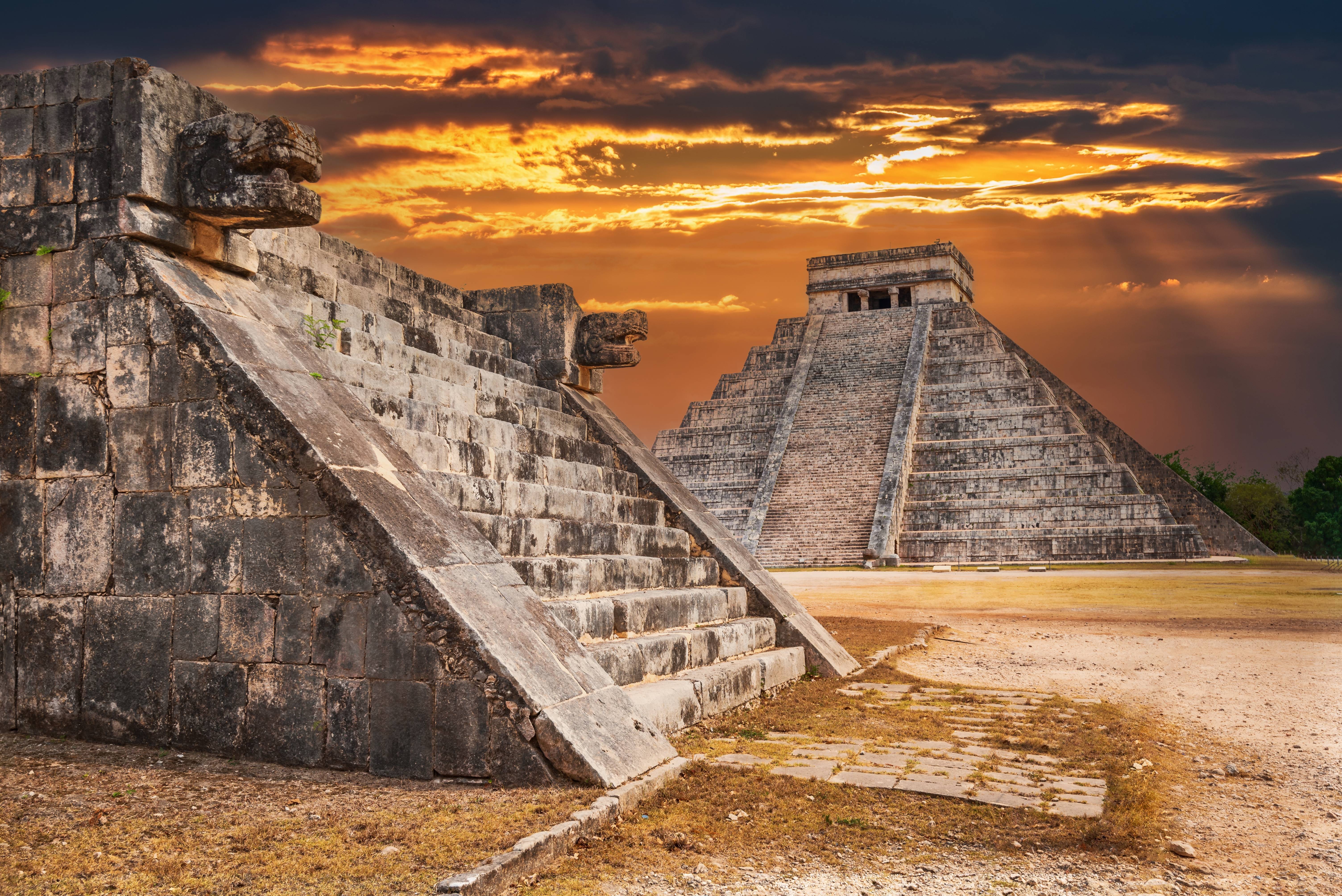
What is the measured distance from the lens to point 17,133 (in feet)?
18.1

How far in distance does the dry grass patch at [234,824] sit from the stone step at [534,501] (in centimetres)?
169

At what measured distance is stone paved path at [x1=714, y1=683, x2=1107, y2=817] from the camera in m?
4.80

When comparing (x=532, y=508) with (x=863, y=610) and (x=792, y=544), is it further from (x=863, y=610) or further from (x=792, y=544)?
(x=792, y=544)

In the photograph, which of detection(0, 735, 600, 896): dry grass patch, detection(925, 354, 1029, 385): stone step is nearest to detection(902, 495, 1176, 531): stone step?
detection(925, 354, 1029, 385): stone step

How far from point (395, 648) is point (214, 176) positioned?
8.99ft

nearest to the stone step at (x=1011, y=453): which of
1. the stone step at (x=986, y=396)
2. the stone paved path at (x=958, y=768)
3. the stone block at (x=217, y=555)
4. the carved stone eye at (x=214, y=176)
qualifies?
the stone step at (x=986, y=396)

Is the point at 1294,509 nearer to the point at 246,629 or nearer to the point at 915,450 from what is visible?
the point at 915,450

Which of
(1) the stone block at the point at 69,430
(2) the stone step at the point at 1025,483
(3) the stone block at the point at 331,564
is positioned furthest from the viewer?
(2) the stone step at the point at 1025,483

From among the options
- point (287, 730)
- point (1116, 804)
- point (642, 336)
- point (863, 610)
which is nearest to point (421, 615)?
point (287, 730)

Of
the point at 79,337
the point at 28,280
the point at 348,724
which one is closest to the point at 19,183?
Answer: the point at 28,280

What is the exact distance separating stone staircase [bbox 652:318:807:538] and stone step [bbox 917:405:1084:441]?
6.18 metres

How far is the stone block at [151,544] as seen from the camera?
4953 mm

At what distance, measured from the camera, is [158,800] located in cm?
412

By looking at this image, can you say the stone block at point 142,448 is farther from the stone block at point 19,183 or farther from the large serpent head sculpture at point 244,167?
the stone block at point 19,183
